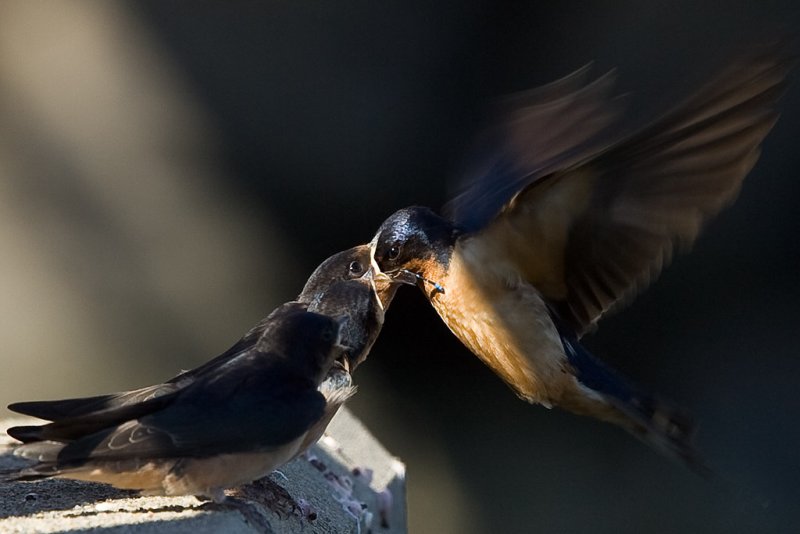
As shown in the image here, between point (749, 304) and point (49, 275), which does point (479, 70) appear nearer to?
point (749, 304)

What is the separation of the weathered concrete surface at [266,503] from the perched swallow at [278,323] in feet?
0.66

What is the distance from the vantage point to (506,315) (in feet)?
9.71

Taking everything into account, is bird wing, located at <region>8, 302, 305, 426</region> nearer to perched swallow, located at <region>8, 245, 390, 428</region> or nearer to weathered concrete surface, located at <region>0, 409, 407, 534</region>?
perched swallow, located at <region>8, 245, 390, 428</region>

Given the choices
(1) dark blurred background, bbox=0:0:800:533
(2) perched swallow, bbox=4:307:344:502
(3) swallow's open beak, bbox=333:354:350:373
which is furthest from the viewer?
(1) dark blurred background, bbox=0:0:800:533

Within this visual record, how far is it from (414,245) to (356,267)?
0.48 feet

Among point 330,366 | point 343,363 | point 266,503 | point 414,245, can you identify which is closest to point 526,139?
point 414,245

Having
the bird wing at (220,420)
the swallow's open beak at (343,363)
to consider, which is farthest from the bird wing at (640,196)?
the bird wing at (220,420)

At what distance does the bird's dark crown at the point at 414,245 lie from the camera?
9.84ft

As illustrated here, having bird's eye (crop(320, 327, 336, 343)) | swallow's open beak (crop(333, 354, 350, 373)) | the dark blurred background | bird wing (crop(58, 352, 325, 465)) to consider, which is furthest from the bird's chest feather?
the dark blurred background

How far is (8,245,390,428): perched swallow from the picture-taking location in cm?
239

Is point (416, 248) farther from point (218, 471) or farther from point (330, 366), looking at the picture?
A: point (218, 471)

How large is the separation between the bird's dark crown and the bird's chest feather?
41 millimetres

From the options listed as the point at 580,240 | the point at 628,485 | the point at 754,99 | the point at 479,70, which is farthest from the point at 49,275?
the point at 754,99

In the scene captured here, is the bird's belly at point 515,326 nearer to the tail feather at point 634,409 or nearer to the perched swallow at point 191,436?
the tail feather at point 634,409
